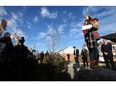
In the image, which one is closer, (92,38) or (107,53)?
(92,38)

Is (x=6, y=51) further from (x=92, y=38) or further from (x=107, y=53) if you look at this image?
(x=107, y=53)

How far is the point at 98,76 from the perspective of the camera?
14.4 feet

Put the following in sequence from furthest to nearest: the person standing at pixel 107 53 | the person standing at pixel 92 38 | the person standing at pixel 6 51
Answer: the person standing at pixel 107 53 → the person standing at pixel 92 38 → the person standing at pixel 6 51

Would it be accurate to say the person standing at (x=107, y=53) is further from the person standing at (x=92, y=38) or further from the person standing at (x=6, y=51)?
the person standing at (x=6, y=51)

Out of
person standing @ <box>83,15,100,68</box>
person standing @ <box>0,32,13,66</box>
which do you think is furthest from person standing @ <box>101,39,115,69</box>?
person standing @ <box>0,32,13,66</box>

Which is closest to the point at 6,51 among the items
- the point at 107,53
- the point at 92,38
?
the point at 92,38

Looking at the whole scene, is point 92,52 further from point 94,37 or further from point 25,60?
point 25,60

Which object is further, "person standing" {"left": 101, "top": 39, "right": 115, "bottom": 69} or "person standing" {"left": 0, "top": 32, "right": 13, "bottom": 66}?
"person standing" {"left": 101, "top": 39, "right": 115, "bottom": 69}

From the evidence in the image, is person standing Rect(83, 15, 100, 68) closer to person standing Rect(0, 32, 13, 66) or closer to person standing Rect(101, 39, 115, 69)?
person standing Rect(101, 39, 115, 69)

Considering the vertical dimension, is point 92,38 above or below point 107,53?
above

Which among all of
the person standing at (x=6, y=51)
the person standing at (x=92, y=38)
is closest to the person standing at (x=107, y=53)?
the person standing at (x=92, y=38)
